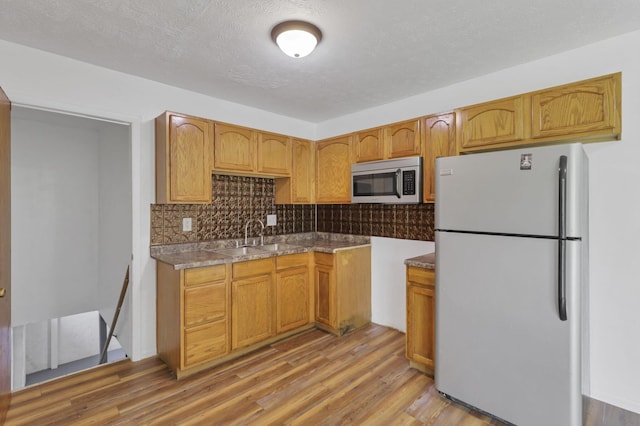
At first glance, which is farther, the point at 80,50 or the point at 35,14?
the point at 80,50

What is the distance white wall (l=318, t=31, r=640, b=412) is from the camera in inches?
76.4

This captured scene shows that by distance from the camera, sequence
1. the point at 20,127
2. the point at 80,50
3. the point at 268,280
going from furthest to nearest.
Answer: the point at 20,127, the point at 268,280, the point at 80,50

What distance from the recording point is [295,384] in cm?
231

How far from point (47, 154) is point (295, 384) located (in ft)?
→ 13.0

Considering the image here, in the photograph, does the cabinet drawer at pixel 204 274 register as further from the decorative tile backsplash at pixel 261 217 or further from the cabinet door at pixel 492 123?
the cabinet door at pixel 492 123

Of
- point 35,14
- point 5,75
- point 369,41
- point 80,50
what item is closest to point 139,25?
point 35,14

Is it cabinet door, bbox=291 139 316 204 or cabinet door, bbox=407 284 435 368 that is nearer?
cabinet door, bbox=407 284 435 368

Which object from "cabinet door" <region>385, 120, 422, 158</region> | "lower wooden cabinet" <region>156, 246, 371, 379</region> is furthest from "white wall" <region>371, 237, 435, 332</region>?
"cabinet door" <region>385, 120, 422, 158</region>

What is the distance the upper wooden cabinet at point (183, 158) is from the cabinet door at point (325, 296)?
4.47ft

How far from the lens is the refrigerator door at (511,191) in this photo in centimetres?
166

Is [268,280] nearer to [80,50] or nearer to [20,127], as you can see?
[80,50]

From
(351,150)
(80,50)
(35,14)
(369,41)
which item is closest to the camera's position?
(35,14)

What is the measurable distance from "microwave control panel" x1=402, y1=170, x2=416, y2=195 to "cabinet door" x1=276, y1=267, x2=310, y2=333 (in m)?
1.31

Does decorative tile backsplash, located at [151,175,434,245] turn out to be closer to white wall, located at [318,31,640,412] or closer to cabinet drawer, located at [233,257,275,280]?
cabinet drawer, located at [233,257,275,280]
